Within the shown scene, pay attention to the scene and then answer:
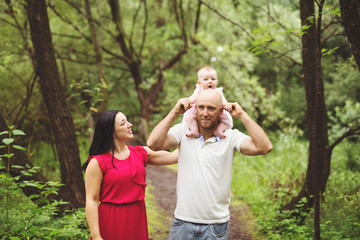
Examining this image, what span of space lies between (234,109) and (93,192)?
124 cm

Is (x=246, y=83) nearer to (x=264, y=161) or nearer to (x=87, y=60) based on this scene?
(x=264, y=161)

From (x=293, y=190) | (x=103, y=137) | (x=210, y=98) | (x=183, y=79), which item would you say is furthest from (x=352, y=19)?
(x=183, y=79)

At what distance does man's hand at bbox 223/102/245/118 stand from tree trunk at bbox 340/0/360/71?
3.53ft

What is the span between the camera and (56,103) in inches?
171

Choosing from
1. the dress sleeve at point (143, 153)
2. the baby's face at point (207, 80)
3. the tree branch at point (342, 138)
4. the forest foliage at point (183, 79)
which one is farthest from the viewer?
the forest foliage at point (183, 79)

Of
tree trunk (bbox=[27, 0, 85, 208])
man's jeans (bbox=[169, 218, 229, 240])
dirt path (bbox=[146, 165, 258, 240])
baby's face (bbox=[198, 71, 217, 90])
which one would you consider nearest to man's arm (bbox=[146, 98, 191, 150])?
man's jeans (bbox=[169, 218, 229, 240])

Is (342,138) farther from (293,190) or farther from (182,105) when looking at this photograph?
(182,105)

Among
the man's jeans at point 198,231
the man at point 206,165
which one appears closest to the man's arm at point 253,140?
the man at point 206,165

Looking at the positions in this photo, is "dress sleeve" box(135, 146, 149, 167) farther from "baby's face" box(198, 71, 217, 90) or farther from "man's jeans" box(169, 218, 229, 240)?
"baby's face" box(198, 71, 217, 90)

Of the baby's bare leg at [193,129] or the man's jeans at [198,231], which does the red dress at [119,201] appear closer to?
the man's jeans at [198,231]

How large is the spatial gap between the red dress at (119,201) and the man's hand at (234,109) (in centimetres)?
89

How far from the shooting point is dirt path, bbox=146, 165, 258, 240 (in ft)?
16.5

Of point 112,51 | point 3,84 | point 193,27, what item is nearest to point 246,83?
point 193,27

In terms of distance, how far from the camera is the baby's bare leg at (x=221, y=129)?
2.48 meters
